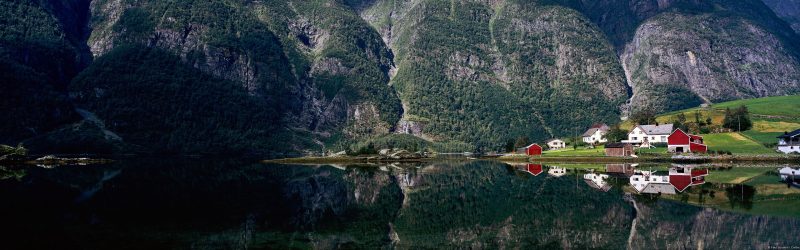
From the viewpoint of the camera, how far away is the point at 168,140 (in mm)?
199875

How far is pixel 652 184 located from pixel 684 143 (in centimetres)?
5309

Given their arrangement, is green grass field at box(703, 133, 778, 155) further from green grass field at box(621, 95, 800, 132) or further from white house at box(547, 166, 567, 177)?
white house at box(547, 166, 567, 177)

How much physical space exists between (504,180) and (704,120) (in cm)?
8664

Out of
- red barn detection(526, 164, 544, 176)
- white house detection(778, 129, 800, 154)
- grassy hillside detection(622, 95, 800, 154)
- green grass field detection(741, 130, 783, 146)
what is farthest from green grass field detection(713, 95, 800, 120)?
red barn detection(526, 164, 544, 176)

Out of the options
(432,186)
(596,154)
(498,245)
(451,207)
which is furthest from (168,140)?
(498,245)

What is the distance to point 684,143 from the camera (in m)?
94.8

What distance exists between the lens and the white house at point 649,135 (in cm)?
10875

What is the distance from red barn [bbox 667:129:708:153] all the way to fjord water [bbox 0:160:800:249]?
4489 centimetres

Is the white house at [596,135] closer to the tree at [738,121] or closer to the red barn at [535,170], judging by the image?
the tree at [738,121]

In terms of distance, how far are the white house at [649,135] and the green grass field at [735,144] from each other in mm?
6578

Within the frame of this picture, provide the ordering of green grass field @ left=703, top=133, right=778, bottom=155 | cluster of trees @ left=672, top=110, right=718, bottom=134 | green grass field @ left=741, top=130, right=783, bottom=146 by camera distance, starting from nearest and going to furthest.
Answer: green grass field @ left=703, top=133, right=778, bottom=155 → green grass field @ left=741, top=130, right=783, bottom=146 → cluster of trees @ left=672, top=110, right=718, bottom=134

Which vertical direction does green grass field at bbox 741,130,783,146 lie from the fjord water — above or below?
above

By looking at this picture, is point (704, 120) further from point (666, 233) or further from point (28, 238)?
point (28, 238)

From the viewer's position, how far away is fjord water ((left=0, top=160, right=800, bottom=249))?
2527cm
